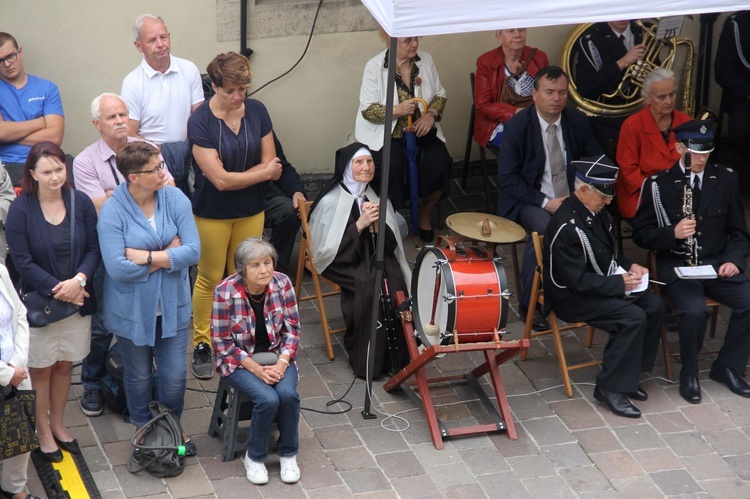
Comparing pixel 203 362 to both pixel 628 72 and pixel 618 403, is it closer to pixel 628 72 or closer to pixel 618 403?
pixel 618 403

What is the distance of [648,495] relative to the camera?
5.91 metres

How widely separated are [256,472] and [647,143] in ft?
11.5

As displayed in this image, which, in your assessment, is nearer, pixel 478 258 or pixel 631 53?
pixel 478 258

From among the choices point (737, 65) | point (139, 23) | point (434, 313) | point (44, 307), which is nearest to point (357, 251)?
point (434, 313)

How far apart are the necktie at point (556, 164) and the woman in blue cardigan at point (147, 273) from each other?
2703 millimetres

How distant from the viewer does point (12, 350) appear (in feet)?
17.3

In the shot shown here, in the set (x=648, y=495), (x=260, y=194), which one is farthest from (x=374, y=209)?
(x=648, y=495)

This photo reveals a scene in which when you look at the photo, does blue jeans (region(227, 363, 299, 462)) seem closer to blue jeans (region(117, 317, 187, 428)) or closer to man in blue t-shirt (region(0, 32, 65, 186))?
blue jeans (region(117, 317, 187, 428))

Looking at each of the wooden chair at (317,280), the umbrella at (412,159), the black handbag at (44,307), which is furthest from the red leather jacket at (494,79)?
the black handbag at (44,307)

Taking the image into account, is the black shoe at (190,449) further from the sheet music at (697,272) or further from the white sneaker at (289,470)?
the sheet music at (697,272)

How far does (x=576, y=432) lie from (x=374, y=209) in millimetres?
1724

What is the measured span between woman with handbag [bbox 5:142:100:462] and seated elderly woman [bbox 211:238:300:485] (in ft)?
2.24

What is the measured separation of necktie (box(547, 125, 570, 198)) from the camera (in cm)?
759

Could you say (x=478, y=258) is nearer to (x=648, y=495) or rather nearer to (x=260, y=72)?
(x=648, y=495)
